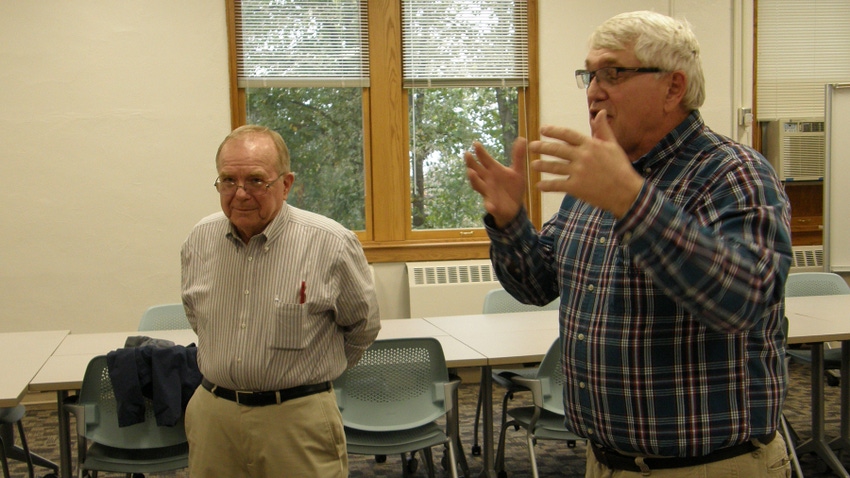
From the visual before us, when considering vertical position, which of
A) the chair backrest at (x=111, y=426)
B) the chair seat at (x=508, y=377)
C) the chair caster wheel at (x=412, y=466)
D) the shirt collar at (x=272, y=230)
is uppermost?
the shirt collar at (x=272, y=230)

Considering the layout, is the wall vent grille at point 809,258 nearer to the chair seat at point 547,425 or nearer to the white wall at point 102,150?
the chair seat at point 547,425

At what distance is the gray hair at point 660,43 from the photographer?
4.21 feet

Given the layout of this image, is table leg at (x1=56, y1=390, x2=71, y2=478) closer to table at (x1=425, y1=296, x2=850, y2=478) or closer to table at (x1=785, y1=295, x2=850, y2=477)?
table at (x1=425, y1=296, x2=850, y2=478)

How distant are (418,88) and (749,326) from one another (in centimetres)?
466

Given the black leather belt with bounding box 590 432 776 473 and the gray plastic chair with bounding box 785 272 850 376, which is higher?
the black leather belt with bounding box 590 432 776 473

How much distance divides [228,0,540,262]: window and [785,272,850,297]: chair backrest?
1912mm

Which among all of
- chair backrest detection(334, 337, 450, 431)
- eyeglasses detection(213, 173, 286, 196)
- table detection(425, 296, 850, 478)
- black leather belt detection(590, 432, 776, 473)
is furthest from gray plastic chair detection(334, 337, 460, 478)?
black leather belt detection(590, 432, 776, 473)

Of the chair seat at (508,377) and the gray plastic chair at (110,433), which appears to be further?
the chair seat at (508,377)

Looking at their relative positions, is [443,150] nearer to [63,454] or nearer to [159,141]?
[159,141]

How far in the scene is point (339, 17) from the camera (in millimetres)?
5402

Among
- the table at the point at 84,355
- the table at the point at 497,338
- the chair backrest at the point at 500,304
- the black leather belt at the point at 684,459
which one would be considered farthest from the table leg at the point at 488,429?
the black leather belt at the point at 684,459

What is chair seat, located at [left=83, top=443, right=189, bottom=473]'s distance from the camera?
279 cm

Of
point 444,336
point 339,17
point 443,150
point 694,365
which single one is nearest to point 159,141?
point 339,17

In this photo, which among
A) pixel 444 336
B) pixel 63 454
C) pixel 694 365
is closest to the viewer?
pixel 694 365
